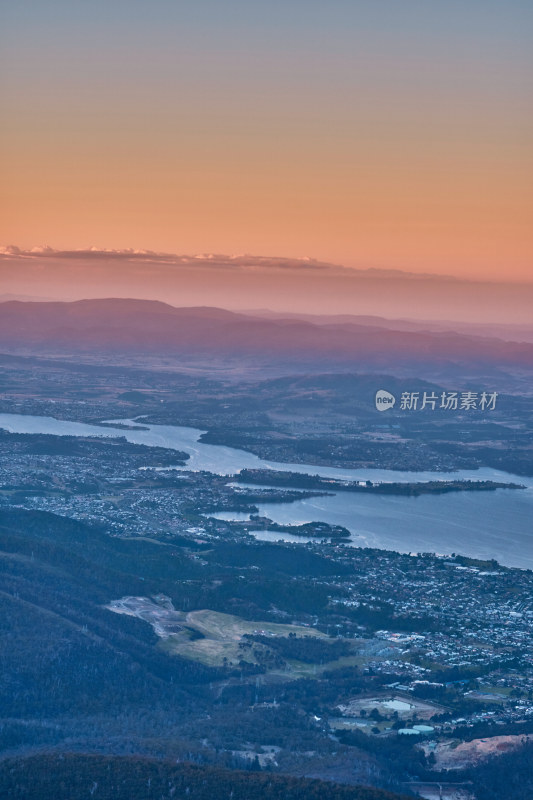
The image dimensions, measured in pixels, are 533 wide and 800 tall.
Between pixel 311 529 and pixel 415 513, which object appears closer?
pixel 311 529

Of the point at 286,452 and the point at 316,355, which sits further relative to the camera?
the point at 316,355

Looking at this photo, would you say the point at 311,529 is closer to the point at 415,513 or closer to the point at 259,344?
the point at 415,513

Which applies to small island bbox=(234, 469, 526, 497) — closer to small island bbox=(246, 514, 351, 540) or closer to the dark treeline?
small island bbox=(246, 514, 351, 540)

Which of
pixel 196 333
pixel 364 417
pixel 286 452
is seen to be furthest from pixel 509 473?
pixel 196 333

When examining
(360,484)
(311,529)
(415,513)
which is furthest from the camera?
(360,484)

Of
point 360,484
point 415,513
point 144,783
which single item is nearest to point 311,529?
point 415,513

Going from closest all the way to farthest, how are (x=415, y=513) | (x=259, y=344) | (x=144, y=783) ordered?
(x=144, y=783) < (x=415, y=513) < (x=259, y=344)

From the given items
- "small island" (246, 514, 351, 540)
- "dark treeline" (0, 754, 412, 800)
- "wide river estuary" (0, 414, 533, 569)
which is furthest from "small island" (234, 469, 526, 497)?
"dark treeline" (0, 754, 412, 800)

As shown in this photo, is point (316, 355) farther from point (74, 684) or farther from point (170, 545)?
point (74, 684)
